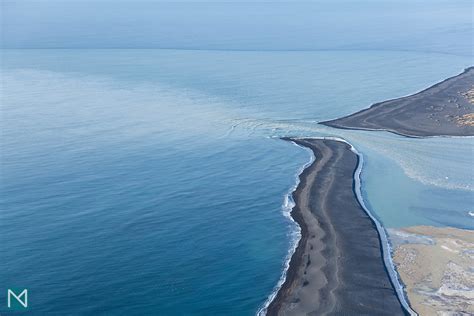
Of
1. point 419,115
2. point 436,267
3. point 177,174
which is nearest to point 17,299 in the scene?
point 177,174

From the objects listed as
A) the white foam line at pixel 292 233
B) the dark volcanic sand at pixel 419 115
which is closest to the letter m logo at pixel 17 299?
the white foam line at pixel 292 233

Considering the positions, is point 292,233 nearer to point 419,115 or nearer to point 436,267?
point 436,267

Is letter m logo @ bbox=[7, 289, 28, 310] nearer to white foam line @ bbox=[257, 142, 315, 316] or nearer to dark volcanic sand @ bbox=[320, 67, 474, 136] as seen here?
white foam line @ bbox=[257, 142, 315, 316]

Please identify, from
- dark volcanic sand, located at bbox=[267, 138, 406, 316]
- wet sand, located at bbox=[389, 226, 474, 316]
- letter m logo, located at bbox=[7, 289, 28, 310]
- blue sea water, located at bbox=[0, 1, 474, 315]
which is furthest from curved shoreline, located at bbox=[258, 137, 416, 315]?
letter m logo, located at bbox=[7, 289, 28, 310]

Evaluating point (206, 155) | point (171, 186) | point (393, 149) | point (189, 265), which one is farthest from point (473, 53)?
point (189, 265)

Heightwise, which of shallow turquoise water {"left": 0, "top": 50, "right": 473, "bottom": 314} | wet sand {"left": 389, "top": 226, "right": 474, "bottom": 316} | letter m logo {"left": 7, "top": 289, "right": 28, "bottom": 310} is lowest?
wet sand {"left": 389, "top": 226, "right": 474, "bottom": 316}
